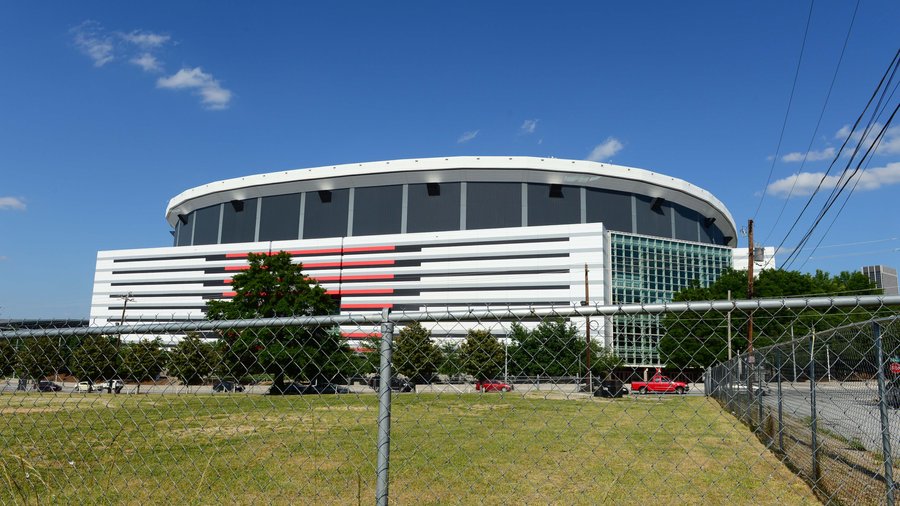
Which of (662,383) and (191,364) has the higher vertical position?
(191,364)

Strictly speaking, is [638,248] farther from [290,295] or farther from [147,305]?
[147,305]

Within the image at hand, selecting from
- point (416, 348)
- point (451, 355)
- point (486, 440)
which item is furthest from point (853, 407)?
point (486, 440)

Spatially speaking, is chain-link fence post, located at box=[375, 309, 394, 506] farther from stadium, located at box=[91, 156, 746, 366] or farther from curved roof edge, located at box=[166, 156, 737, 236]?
curved roof edge, located at box=[166, 156, 737, 236]

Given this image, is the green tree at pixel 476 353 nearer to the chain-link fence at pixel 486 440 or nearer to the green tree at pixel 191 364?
the chain-link fence at pixel 486 440

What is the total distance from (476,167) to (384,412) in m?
73.1

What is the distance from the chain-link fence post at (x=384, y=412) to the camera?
3238mm

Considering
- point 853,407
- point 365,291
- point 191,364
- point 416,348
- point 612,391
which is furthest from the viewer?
point 365,291

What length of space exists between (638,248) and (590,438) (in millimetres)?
66612

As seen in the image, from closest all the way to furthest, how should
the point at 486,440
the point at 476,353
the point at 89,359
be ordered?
the point at 89,359 → the point at 476,353 → the point at 486,440

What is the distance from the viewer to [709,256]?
7875 cm

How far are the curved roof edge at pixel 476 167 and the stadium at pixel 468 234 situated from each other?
0.51ft

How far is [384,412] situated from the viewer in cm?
332

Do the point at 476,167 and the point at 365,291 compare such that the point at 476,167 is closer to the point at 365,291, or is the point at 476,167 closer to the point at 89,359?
the point at 365,291

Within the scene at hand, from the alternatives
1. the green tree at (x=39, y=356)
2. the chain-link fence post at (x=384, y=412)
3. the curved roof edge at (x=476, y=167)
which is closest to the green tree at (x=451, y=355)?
the chain-link fence post at (x=384, y=412)
